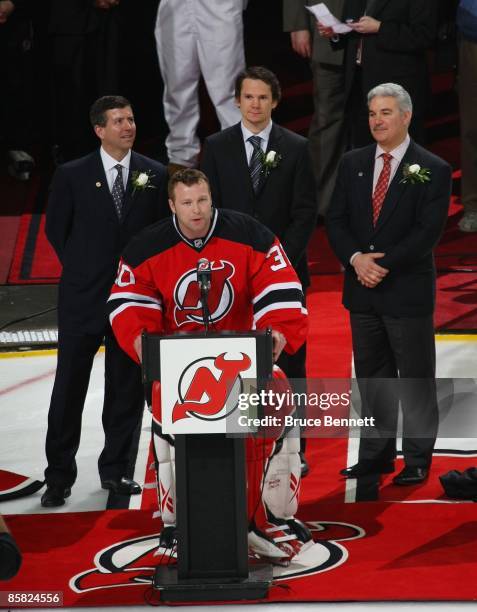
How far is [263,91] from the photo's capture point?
763 centimetres

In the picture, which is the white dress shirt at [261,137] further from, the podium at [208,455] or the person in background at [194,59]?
the person in background at [194,59]

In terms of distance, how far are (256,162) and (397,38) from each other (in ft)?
8.92

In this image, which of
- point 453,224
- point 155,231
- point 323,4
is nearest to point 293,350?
point 155,231

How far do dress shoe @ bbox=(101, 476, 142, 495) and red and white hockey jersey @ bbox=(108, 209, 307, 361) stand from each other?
1.07 m

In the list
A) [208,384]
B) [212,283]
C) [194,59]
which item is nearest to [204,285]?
[208,384]

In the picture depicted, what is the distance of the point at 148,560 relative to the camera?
255 inches

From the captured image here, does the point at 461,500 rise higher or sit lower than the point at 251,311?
lower

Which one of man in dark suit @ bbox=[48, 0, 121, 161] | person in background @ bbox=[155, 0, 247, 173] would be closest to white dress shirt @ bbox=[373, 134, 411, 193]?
person in background @ bbox=[155, 0, 247, 173]

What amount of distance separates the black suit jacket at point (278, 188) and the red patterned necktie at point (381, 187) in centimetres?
35

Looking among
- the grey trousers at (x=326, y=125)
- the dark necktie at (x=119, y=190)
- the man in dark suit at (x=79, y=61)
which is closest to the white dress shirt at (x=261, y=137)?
the dark necktie at (x=119, y=190)

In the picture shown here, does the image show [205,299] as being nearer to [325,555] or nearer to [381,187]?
[325,555]

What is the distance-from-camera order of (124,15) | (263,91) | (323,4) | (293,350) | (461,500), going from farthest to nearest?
(124,15) → (323,4) → (263,91) → (461,500) → (293,350)

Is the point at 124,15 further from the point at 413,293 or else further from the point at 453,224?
the point at 413,293

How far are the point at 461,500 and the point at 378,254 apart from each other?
1.26 meters
